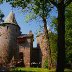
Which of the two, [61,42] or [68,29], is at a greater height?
[68,29]

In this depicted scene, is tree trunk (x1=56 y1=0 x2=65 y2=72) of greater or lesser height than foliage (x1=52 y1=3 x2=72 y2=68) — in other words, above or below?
below

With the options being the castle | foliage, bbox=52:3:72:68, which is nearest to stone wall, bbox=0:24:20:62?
the castle

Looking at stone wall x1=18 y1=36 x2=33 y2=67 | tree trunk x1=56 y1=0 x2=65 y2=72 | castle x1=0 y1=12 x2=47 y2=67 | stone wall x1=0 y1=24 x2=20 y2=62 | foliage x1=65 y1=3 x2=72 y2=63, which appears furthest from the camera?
stone wall x1=0 y1=24 x2=20 y2=62

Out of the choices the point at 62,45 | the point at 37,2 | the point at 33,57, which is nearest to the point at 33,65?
the point at 33,57

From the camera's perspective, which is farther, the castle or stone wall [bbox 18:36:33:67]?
the castle

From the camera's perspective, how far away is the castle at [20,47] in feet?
212

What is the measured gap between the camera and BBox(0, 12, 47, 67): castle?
64625 mm

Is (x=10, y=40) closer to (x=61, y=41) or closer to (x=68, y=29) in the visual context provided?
(x=68, y=29)

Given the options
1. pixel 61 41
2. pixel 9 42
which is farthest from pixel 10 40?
pixel 61 41

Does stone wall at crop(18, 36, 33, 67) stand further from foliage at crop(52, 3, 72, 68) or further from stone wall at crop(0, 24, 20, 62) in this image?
foliage at crop(52, 3, 72, 68)

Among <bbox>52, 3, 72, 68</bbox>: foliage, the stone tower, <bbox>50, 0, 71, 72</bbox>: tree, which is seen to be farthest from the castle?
<bbox>50, 0, 71, 72</bbox>: tree

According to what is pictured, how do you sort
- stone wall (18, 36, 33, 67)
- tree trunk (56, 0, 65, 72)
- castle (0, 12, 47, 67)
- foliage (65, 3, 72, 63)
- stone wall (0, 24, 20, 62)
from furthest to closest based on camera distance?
1. stone wall (0, 24, 20, 62)
2. castle (0, 12, 47, 67)
3. stone wall (18, 36, 33, 67)
4. foliage (65, 3, 72, 63)
5. tree trunk (56, 0, 65, 72)

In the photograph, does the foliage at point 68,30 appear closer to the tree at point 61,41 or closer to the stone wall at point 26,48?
the stone wall at point 26,48

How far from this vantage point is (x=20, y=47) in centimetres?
6612
